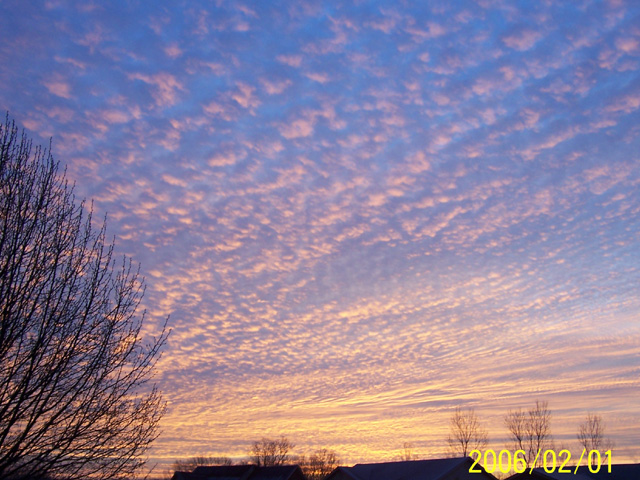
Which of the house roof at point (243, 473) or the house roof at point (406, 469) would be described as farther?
the house roof at point (243, 473)

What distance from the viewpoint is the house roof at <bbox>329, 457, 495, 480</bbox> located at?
153 ft

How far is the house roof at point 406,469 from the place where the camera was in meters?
46.5

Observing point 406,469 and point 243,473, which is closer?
point 406,469

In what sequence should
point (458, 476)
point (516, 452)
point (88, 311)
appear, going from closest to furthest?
point (88, 311) < point (458, 476) < point (516, 452)

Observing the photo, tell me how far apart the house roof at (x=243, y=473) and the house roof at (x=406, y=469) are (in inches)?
173

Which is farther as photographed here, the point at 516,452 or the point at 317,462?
the point at 317,462

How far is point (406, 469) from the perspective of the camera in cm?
5159

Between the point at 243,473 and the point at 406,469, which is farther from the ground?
the point at 243,473

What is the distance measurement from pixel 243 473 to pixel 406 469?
17610 millimetres

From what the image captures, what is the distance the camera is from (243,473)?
5853 centimetres

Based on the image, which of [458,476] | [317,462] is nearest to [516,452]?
[458,476]

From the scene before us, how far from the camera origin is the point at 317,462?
118 m

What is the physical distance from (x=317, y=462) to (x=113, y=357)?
381 feet

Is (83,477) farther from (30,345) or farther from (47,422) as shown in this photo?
(30,345)
